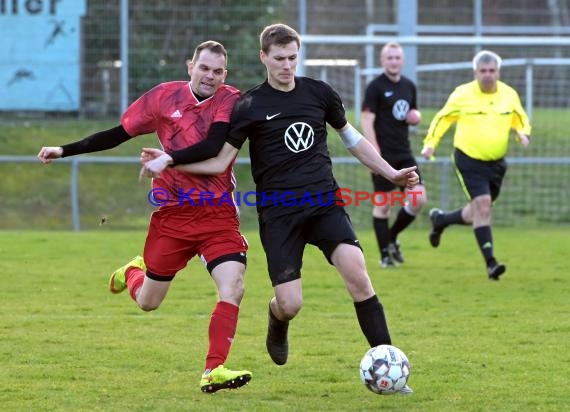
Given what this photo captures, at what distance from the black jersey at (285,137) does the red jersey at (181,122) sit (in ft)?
0.56

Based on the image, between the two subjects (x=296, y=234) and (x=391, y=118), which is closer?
(x=296, y=234)

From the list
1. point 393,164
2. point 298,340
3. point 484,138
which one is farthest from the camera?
point 393,164

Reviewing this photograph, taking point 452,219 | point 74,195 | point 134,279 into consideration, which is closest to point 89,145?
point 134,279

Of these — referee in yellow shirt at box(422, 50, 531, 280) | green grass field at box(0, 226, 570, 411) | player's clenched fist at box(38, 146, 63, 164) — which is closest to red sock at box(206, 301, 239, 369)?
green grass field at box(0, 226, 570, 411)

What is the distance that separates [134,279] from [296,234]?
151 centimetres

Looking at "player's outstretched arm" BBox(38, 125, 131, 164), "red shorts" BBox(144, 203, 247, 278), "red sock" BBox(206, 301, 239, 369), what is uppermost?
"player's outstretched arm" BBox(38, 125, 131, 164)

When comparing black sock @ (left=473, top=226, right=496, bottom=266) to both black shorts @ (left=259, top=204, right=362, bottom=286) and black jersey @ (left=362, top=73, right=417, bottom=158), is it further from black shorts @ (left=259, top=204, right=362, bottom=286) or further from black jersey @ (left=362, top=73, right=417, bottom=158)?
black shorts @ (left=259, top=204, right=362, bottom=286)

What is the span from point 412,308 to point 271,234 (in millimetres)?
3458

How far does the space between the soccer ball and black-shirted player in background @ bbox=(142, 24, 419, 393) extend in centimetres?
28

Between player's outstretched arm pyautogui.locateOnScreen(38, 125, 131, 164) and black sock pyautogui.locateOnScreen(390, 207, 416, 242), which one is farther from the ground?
player's outstretched arm pyautogui.locateOnScreen(38, 125, 131, 164)

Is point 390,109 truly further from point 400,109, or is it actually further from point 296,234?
point 296,234

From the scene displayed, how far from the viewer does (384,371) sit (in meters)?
5.93

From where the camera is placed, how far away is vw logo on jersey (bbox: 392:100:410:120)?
12336 millimetres

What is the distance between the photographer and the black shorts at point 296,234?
249 inches
